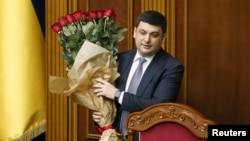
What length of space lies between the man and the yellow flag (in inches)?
32.9

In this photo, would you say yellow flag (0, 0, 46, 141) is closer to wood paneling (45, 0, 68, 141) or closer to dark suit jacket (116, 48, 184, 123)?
wood paneling (45, 0, 68, 141)

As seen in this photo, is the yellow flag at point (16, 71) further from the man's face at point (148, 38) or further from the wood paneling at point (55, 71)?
the man's face at point (148, 38)

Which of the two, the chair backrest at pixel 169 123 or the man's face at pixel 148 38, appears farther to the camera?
the man's face at pixel 148 38

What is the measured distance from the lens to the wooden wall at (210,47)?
116 inches

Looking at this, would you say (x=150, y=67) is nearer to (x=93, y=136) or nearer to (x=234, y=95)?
(x=234, y=95)

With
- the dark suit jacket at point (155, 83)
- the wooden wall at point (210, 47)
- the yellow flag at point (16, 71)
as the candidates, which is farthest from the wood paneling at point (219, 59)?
the yellow flag at point (16, 71)

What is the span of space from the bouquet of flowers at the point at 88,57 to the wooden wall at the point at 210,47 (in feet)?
3.09

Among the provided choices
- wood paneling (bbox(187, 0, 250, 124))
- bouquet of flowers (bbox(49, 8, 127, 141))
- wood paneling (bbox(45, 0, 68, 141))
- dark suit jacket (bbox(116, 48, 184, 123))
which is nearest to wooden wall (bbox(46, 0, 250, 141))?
wood paneling (bbox(187, 0, 250, 124))

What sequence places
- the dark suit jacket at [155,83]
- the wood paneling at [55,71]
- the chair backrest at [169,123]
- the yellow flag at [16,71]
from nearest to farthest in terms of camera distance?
the chair backrest at [169,123], the dark suit jacket at [155,83], the yellow flag at [16,71], the wood paneling at [55,71]

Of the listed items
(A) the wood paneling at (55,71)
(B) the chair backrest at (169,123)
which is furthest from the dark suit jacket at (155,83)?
(A) the wood paneling at (55,71)

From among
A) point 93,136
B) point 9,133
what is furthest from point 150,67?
point 93,136

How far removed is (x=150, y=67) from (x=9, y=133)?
109cm

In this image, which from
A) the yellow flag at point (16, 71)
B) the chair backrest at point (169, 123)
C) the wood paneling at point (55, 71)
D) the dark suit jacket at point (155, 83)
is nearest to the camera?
the chair backrest at point (169, 123)

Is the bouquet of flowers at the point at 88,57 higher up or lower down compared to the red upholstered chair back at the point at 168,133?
higher up
